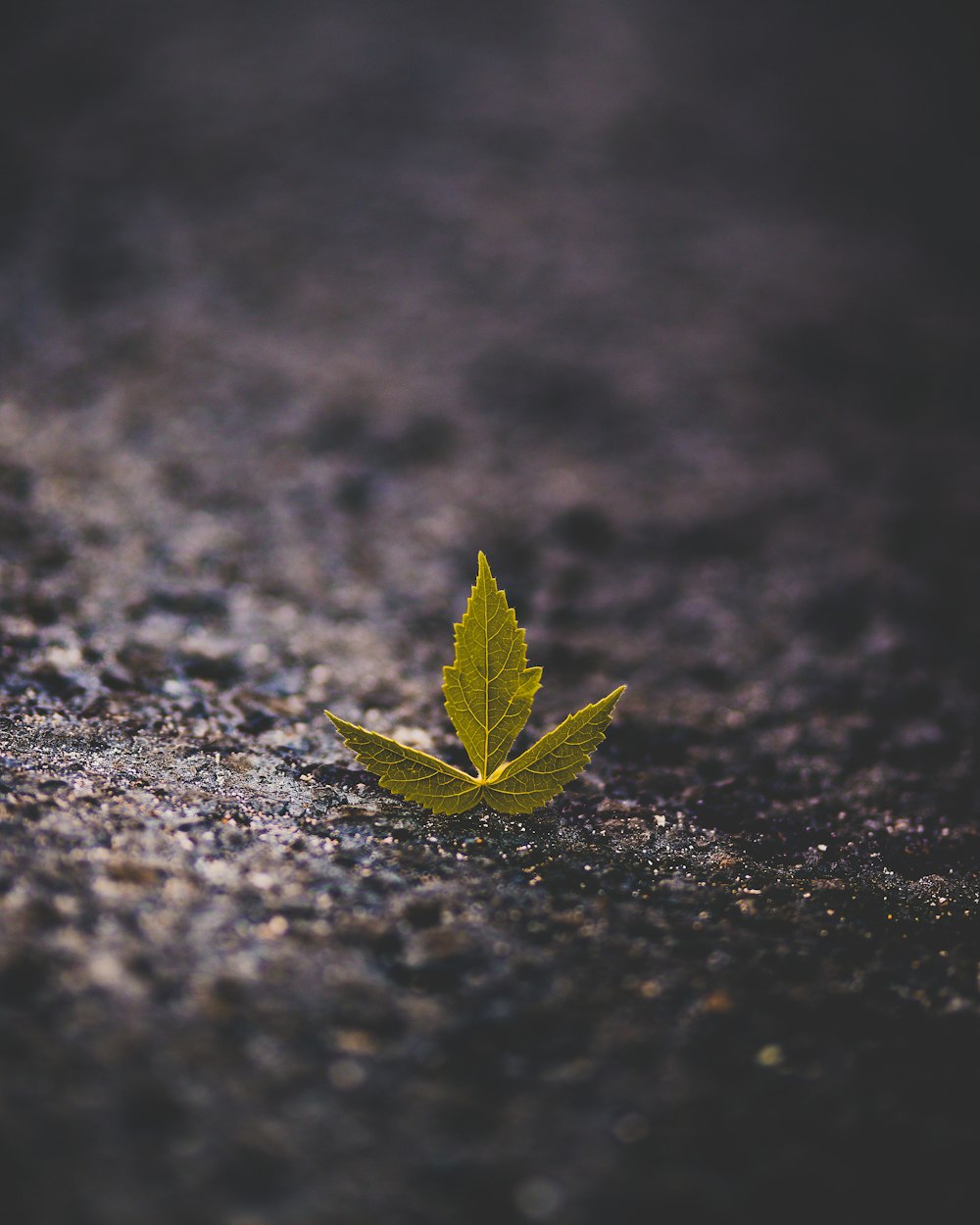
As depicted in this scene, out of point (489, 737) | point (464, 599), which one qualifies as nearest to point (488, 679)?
point (489, 737)

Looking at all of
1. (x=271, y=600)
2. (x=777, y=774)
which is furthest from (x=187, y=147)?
(x=777, y=774)

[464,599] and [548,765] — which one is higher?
[464,599]

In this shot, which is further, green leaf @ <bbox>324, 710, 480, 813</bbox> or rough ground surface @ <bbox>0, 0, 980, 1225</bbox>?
green leaf @ <bbox>324, 710, 480, 813</bbox>

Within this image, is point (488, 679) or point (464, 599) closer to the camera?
point (488, 679)

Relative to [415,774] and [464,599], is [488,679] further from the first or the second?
[464,599]

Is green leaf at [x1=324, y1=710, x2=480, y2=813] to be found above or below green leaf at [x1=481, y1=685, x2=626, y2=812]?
above

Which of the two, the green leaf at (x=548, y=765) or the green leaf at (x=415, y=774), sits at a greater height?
the green leaf at (x=415, y=774)
